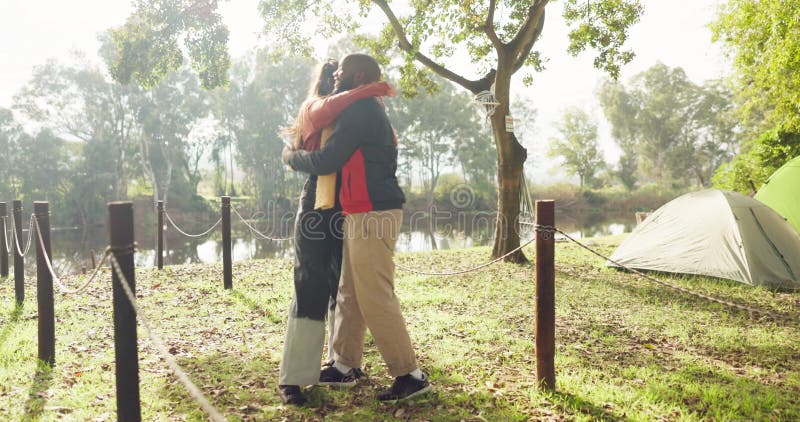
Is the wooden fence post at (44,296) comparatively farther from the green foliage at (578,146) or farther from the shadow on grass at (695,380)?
the green foliage at (578,146)

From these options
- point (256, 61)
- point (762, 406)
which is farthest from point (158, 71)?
point (256, 61)

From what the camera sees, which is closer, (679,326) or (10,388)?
(10,388)

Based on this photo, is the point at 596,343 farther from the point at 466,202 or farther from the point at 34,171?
the point at 34,171

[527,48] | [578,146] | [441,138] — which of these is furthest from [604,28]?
[578,146]

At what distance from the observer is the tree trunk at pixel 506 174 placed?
9.33 m

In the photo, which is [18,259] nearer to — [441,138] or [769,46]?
[769,46]

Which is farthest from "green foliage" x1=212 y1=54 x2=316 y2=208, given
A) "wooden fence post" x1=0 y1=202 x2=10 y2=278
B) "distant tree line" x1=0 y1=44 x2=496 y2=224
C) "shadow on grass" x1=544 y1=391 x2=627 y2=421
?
"shadow on grass" x1=544 y1=391 x2=627 y2=421

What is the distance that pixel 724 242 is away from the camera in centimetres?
712

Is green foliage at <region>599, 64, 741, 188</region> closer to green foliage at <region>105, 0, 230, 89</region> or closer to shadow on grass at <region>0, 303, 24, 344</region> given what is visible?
green foliage at <region>105, 0, 230, 89</region>

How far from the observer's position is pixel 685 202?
7.82m

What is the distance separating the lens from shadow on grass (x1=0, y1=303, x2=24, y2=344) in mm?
4884

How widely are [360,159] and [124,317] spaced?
1.53 metres

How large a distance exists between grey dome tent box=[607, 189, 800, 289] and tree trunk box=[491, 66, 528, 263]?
84.3 inches

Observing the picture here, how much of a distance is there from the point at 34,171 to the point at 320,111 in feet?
128
